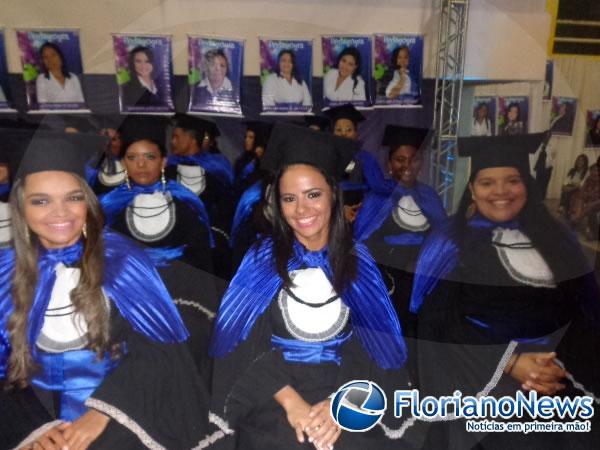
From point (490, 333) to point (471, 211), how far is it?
22.5 inches

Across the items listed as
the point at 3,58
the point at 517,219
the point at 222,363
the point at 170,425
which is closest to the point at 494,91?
the point at 517,219

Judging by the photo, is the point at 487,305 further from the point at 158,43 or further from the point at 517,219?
the point at 158,43

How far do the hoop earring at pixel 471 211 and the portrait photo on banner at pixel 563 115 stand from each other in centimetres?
67

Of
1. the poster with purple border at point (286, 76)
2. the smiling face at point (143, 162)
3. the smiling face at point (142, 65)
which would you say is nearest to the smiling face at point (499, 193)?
the poster with purple border at point (286, 76)

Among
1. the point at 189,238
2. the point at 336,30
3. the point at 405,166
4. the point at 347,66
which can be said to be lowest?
the point at 189,238

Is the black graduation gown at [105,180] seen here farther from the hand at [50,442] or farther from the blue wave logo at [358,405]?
the blue wave logo at [358,405]

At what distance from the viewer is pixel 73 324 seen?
2045mm

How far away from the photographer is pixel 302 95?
2588mm

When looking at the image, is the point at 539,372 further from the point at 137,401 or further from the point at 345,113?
the point at 137,401

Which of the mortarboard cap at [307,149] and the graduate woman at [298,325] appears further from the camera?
the graduate woman at [298,325]

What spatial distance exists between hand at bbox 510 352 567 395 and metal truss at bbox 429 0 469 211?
0.81m

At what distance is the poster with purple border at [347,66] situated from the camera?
2529mm

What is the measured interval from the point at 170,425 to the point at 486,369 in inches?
57.6

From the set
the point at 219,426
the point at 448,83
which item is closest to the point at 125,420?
the point at 219,426
